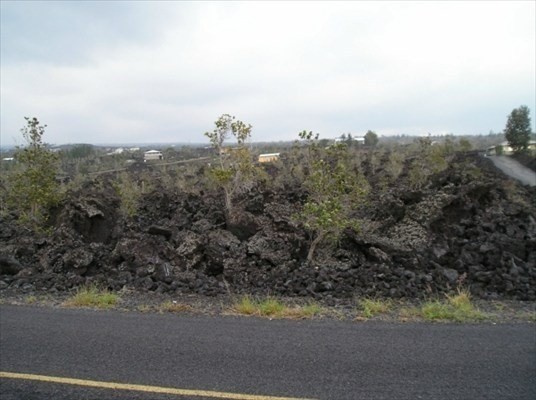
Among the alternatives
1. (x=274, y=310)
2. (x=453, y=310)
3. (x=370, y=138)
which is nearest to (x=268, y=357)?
(x=274, y=310)

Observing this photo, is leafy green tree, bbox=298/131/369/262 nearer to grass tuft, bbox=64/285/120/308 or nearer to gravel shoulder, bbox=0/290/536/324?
gravel shoulder, bbox=0/290/536/324

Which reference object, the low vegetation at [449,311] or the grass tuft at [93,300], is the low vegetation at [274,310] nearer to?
the low vegetation at [449,311]

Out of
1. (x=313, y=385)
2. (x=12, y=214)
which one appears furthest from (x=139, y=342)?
(x=12, y=214)

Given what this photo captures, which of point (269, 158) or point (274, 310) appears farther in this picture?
point (269, 158)

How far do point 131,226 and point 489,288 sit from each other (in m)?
8.12

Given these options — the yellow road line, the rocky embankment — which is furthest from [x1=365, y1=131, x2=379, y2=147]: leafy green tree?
the yellow road line

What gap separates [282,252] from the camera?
8141 mm

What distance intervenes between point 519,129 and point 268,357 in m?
38.0

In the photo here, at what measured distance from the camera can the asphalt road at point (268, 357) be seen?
3711 millimetres

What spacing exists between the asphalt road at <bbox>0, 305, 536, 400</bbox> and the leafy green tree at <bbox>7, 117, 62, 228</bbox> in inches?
198

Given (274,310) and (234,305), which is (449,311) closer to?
(274,310)

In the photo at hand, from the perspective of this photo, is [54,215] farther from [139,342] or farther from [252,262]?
[139,342]

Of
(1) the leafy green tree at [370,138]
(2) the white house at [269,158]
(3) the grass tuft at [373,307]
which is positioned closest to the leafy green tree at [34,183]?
(3) the grass tuft at [373,307]

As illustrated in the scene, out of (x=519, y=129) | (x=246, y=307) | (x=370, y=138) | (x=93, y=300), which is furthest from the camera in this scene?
(x=370, y=138)
